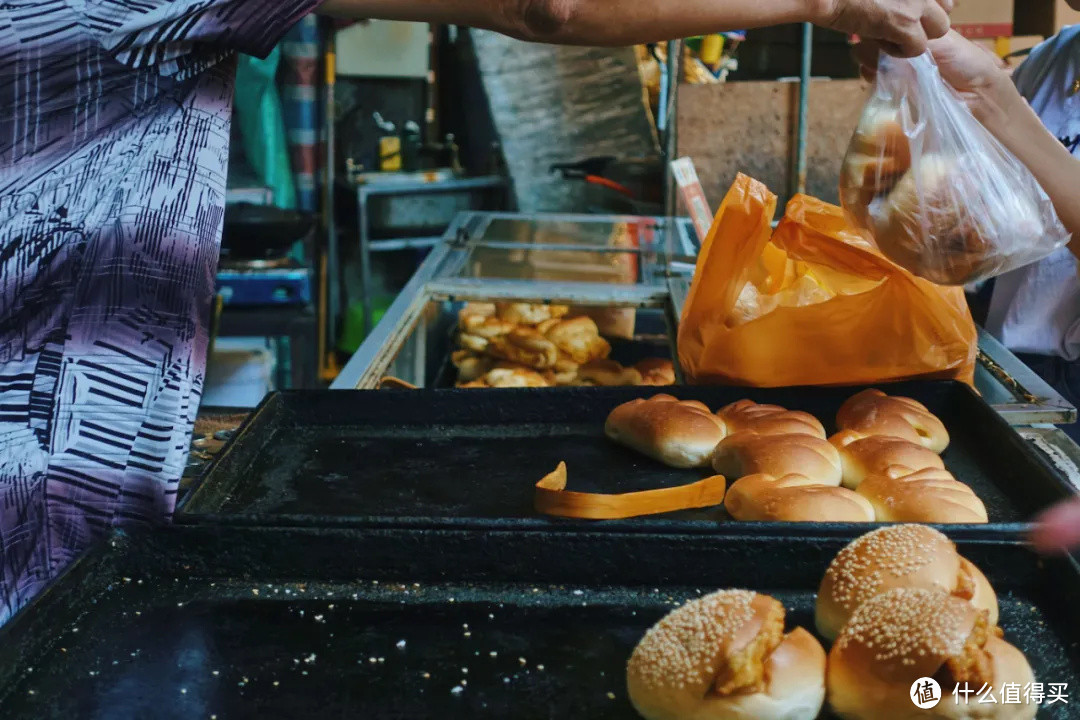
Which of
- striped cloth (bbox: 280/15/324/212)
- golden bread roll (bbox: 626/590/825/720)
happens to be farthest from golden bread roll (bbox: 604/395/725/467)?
striped cloth (bbox: 280/15/324/212)

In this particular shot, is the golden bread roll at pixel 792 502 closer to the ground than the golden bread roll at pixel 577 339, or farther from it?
farther from it

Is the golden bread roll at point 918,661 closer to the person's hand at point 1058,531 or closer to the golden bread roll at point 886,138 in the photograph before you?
the person's hand at point 1058,531

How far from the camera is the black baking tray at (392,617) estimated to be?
1.02m

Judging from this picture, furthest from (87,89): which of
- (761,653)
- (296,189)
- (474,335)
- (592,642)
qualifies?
(296,189)

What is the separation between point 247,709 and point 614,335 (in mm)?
2337

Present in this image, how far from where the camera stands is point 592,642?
1.11 metres

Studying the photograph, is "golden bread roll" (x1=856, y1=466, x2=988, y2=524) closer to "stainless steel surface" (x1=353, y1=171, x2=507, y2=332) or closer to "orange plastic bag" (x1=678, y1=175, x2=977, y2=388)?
"orange plastic bag" (x1=678, y1=175, x2=977, y2=388)

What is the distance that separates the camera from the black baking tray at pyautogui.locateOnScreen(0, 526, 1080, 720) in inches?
40.1

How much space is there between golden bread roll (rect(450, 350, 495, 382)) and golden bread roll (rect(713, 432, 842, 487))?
1.48 meters

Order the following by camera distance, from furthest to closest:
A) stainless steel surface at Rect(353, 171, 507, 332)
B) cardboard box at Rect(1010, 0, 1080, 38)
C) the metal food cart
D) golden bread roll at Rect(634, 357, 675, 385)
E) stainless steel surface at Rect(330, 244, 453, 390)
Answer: stainless steel surface at Rect(353, 171, 507, 332) → cardboard box at Rect(1010, 0, 1080, 38) → golden bread roll at Rect(634, 357, 675, 385) → stainless steel surface at Rect(330, 244, 453, 390) → the metal food cart

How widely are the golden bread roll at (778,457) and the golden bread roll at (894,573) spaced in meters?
0.35

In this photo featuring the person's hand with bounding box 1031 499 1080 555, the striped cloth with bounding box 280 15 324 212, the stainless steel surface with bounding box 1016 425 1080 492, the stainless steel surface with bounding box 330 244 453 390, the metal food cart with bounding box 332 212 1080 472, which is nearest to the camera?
the person's hand with bounding box 1031 499 1080 555

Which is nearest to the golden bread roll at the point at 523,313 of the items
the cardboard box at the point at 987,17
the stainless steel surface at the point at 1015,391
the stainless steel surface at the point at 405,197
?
the stainless steel surface at the point at 1015,391

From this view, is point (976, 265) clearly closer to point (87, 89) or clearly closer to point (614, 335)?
point (87, 89)
